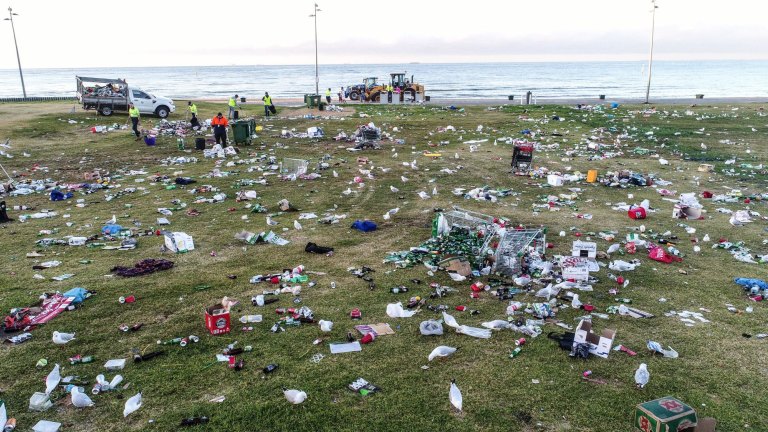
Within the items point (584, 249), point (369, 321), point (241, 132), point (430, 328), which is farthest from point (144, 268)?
point (241, 132)

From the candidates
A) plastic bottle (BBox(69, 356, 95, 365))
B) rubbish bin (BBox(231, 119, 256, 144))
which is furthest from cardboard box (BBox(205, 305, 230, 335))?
rubbish bin (BBox(231, 119, 256, 144))

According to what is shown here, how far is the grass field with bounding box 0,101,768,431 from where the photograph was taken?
4055 millimetres

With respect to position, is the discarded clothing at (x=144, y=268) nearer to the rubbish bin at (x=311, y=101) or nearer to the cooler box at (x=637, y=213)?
the cooler box at (x=637, y=213)

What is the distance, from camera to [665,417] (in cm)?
343

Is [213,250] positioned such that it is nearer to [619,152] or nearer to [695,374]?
[695,374]

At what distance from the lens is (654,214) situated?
9.73 metres

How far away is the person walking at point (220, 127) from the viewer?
1623 centimetres

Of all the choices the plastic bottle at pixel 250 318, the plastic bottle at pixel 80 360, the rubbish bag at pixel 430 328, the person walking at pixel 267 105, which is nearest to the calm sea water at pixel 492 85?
the person walking at pixel 267 105

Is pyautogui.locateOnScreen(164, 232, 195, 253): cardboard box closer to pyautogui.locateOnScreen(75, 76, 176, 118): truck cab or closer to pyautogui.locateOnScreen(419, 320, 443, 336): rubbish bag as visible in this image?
pyautogui.locateOnScreen(419, 320, 443, 336): rubbish bag

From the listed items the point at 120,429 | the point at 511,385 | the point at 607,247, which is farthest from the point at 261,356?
the point at 607,247

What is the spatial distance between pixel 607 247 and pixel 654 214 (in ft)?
8.60

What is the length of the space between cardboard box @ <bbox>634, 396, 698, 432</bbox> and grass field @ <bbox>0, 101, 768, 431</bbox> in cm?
34

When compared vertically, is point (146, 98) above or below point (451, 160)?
above

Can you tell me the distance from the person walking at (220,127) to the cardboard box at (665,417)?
49.5 feet
